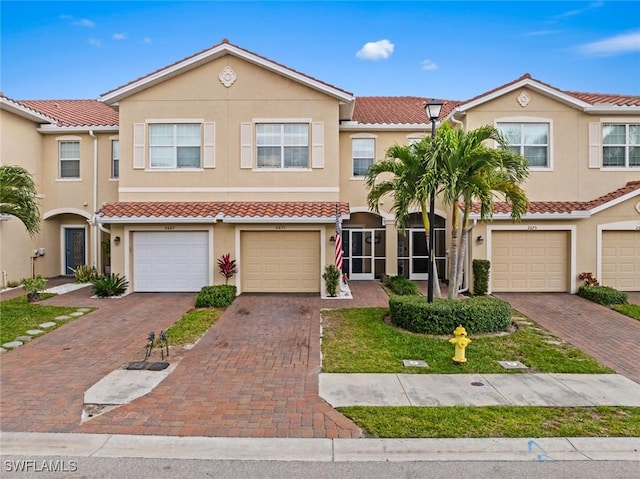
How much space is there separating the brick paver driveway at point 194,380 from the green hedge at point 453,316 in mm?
2257

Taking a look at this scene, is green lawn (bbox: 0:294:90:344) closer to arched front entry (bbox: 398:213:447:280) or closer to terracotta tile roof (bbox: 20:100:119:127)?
terracotta tile roof (bbox: 20:100:119:127)

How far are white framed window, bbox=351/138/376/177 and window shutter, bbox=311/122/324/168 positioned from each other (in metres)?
2.89

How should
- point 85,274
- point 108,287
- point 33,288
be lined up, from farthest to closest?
point 85,274 < point 108,287 < point 33,288

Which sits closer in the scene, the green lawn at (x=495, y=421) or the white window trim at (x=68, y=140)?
the green lawn at (x=495, y=421)

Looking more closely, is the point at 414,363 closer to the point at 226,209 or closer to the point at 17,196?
the point at 226,209

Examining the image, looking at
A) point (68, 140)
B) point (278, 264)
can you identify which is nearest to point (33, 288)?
point (68, 140)

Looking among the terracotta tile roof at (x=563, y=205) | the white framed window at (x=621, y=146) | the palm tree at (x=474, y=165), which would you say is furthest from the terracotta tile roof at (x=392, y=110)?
the palm tree at (x=474, y=165)

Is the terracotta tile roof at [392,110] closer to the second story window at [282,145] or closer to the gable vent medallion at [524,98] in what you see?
the gable vent medallion at [524,98]

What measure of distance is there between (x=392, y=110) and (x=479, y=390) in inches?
596

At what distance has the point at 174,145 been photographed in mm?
14883

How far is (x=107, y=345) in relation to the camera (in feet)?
29.3

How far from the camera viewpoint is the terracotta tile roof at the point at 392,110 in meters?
17.4

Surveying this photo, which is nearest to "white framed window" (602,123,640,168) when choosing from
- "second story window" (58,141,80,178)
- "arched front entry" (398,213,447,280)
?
"arched front entry" (398,213,447,280)

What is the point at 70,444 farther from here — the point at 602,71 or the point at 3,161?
the point at 602,71
